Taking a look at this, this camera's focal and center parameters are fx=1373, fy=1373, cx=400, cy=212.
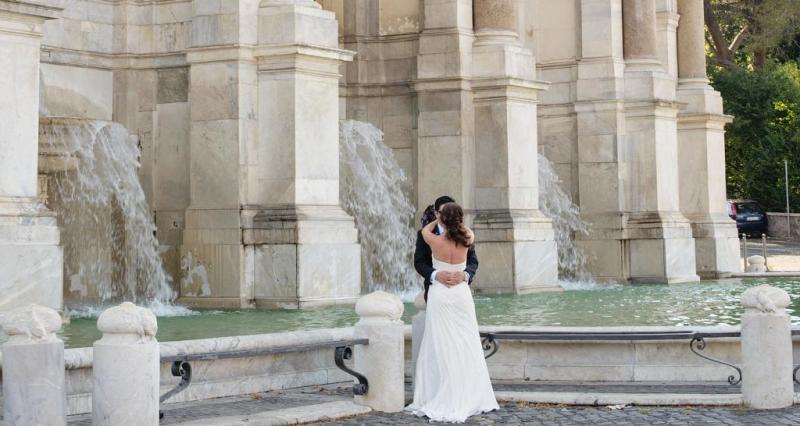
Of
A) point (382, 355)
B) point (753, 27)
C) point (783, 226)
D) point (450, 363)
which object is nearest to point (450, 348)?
point (450, 363)

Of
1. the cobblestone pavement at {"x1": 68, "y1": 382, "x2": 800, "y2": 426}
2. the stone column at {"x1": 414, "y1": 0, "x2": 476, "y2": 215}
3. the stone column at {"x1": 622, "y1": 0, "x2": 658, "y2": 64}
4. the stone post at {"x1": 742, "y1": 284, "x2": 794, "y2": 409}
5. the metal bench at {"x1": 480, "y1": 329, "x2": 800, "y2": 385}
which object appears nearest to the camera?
the cobblestone pavement at {"x1": 68, "y1": 382, "x2": 800, "y2": 426}

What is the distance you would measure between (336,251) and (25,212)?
4.61 m

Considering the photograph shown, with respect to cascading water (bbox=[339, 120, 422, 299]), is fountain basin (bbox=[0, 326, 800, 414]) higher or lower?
lower

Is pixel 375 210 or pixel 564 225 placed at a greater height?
pixel 375 210

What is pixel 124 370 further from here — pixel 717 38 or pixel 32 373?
pixel 717 38

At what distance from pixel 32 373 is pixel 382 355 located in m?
2.95

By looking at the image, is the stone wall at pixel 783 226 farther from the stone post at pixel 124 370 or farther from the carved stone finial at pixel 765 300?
the stone post at pixel 124 370

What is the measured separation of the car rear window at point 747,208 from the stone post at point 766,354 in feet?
137

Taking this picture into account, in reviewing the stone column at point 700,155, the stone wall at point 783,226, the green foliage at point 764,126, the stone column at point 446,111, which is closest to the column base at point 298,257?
the stone column at point 446,111

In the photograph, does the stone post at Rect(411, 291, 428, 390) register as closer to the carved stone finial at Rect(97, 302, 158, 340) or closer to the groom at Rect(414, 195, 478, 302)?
the groom at Rect(414, 195, 478, 302)

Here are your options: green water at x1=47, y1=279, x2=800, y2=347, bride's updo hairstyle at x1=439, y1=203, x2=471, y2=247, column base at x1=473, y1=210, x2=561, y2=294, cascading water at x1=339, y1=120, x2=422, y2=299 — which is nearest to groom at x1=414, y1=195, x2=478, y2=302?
bride's updo hairstyle at x1=439, y1=203, x2=471, y2=247

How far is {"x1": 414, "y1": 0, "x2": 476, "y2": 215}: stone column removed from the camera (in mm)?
22047

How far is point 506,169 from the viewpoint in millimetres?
21969

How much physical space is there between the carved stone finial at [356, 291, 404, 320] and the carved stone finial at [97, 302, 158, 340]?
2238mm
